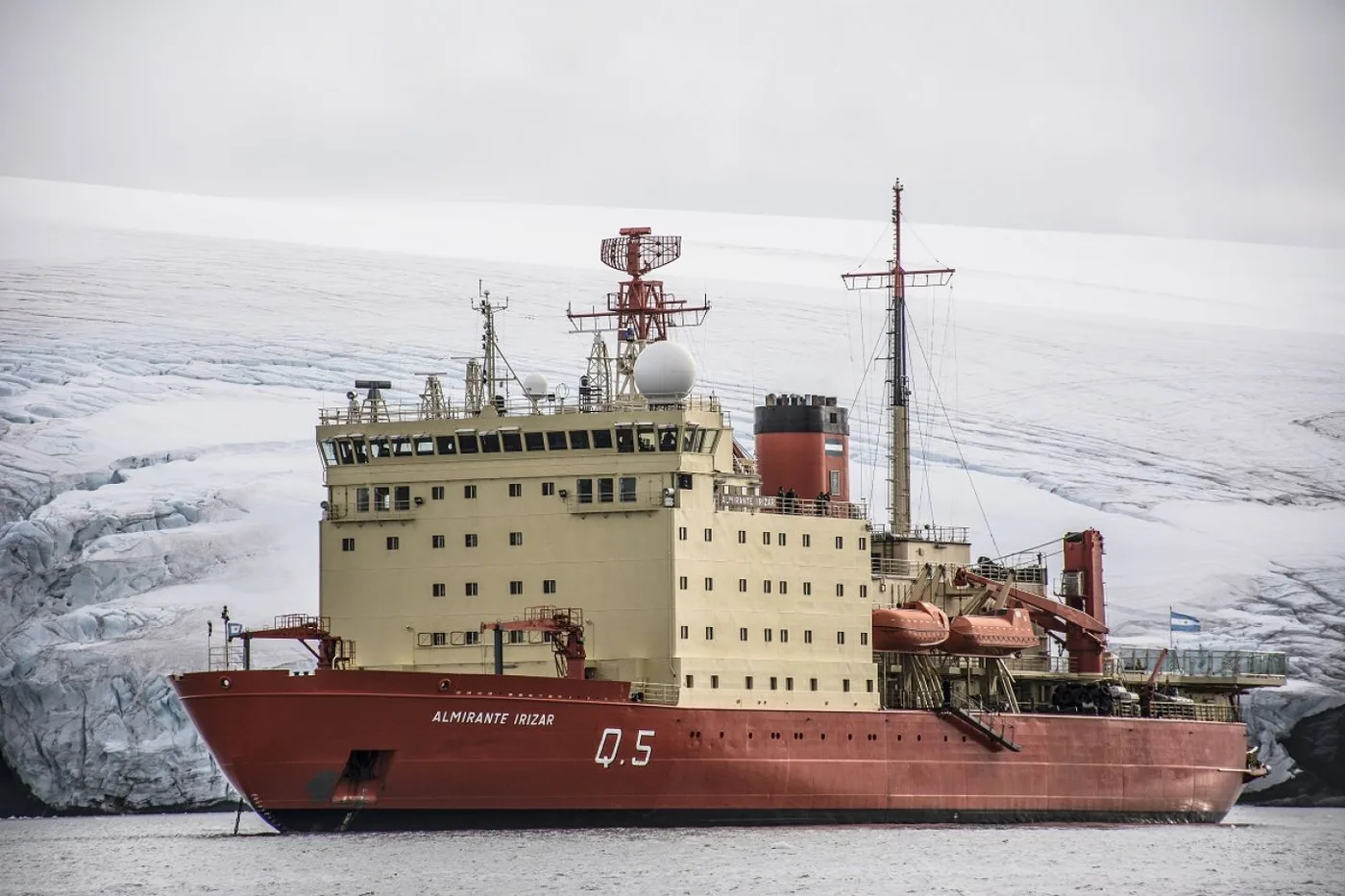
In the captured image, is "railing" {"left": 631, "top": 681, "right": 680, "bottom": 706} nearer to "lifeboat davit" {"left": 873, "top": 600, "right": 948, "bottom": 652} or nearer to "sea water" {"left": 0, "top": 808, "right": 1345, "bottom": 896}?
"sea water" {"left": 0, "top": 808, "right": 1345, "bottom": 896}

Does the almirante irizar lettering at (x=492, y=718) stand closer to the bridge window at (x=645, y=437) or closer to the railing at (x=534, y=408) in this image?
the bridge window at (x=645, y=437)

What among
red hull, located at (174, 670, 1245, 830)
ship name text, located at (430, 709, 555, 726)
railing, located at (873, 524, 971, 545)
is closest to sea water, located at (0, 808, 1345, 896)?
red hull, located at (174, 670, 1245, 830)

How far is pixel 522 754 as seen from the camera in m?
33.2

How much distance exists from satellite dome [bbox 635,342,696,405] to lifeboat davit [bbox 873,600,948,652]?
5702mm

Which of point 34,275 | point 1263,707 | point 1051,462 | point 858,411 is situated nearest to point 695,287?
point 858,411

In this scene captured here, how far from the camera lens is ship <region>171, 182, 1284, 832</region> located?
1299 inches

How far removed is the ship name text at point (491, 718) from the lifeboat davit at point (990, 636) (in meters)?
Answer: 9.52

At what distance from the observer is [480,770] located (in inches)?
1302

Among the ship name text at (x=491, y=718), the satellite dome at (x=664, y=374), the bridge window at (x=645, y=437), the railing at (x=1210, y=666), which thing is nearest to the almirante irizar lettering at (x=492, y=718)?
the ship name text at (x=491, y=718)

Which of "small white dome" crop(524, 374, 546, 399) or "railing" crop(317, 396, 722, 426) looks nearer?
"railing" crop(317, 396, 722, 426)

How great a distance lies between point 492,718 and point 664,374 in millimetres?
6368

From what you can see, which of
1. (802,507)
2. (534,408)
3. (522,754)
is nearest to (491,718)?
(522,754)

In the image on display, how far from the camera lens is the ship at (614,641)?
33.0 metres

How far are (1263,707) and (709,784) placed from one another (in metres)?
23.5
